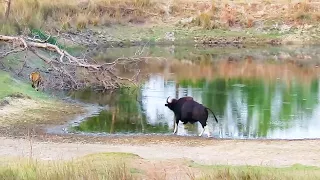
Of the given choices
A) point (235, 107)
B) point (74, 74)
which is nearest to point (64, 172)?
point (235, 107)

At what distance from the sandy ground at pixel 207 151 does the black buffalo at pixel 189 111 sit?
131 cm

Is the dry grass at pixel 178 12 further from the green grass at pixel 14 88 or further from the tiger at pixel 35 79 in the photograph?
the green grass at pixel 14 88

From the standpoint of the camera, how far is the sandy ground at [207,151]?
12719mm

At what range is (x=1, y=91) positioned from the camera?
19375mm

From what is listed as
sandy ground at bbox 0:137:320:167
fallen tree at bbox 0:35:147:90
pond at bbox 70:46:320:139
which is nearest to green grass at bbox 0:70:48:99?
fallen tree at bbox 0:35:147:90

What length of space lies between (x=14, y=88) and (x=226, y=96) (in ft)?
22.1

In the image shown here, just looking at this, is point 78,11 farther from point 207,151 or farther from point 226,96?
point 207,151

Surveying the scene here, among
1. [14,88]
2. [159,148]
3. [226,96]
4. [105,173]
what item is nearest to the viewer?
[105,173]

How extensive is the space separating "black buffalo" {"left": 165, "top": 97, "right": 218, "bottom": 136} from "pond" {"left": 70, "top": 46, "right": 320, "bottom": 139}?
35 cm

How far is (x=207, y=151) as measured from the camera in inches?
549

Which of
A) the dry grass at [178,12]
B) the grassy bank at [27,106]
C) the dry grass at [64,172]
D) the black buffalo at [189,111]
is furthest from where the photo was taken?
the dry grass at [178,12]

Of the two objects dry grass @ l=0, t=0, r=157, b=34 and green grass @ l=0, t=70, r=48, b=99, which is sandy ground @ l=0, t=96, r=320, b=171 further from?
dry grass @ l=0, t=0, r=157, b=34

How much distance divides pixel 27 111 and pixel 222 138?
17.9 feet

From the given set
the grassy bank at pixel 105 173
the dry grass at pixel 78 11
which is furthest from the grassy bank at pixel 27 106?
the dry grass at pixel 78 11
